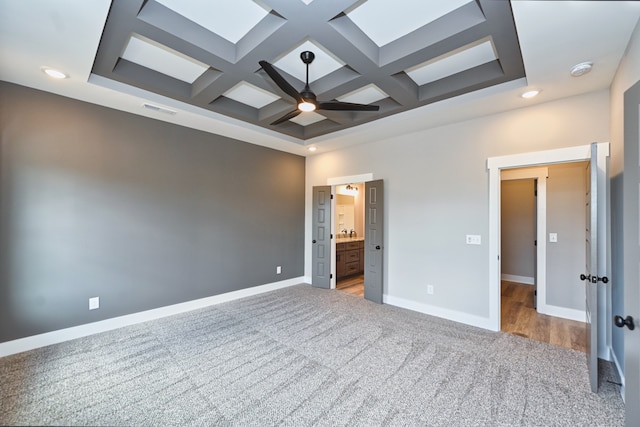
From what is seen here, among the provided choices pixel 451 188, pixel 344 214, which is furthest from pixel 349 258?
pixel 451 188

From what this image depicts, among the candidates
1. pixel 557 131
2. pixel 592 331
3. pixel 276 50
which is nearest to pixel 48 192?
pixel 276 50

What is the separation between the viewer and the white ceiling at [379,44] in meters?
1.71

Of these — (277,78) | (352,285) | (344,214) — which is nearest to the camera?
(277,78)

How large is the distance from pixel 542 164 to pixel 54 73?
Answer: 510cm

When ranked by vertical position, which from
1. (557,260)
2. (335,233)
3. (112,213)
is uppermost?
(112,213)

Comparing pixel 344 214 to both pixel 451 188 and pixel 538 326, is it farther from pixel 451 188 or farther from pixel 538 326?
pixel 538 326

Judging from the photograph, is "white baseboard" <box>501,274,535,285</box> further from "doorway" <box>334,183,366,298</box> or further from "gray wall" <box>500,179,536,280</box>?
"doorway" <box>334,183,366,298</box>

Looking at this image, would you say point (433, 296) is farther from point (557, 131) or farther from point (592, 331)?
point (557, 131)

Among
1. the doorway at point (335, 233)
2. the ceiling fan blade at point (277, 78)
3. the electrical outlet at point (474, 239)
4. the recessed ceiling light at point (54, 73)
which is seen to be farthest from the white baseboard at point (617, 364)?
the recessed ceiling light at point (54, 73)

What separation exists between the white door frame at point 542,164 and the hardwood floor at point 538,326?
0.83 ft

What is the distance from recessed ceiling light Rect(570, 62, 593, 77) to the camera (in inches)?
87.7

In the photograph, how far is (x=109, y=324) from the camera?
3.19 m

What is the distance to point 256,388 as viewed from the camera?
2154 millimetres

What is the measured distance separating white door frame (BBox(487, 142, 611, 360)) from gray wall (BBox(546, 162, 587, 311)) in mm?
362
